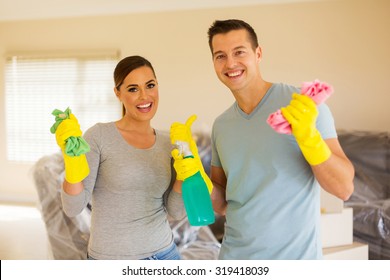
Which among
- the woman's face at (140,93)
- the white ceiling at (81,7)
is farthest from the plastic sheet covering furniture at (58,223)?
the woman's face at (140,93)

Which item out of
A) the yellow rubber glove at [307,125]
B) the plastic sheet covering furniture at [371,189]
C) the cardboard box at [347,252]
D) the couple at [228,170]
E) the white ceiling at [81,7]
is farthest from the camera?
the plastic sheet covering furniture at [371,189]

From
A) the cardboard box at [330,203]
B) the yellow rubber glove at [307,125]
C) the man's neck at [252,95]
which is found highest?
the man's neck at [252,95]

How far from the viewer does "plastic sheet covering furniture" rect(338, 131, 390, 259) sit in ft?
5.98

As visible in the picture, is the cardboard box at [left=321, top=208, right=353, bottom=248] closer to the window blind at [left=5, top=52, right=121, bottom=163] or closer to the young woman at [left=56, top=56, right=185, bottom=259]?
the young woman at [left=56, top=56, right=185, bottom=259]

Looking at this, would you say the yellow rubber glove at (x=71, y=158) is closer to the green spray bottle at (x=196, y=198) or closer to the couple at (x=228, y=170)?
the couple at (x=228, y=170)

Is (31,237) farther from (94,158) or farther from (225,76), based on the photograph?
(225,76)

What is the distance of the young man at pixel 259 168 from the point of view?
0.77 m

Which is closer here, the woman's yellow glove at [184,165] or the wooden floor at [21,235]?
the woman's yellow glove at [184,165]

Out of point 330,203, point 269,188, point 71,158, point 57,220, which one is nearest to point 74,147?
point 71,158

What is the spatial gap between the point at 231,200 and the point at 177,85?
37 centimetres

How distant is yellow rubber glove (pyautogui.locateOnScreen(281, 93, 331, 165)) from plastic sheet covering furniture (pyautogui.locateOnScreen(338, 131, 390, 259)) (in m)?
1.19

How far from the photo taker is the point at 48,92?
3.58 ft
